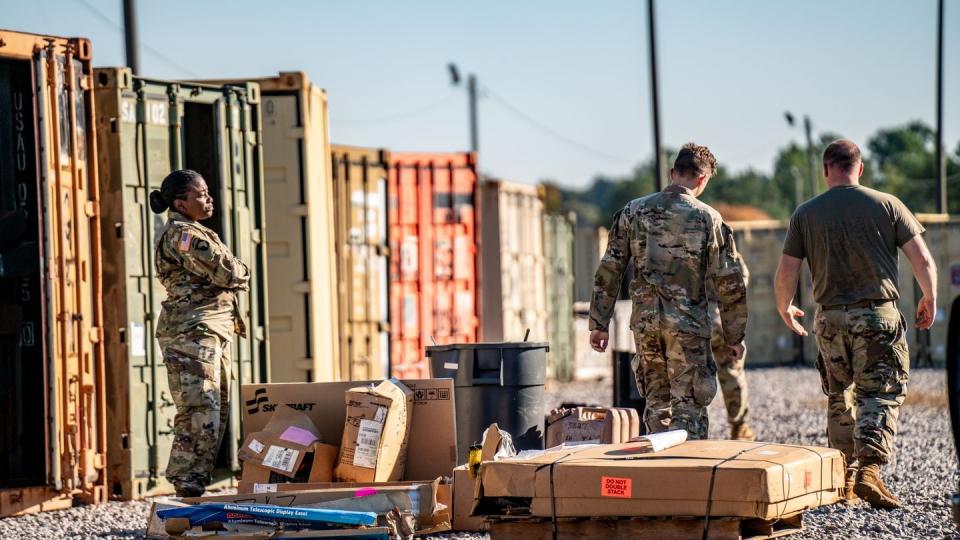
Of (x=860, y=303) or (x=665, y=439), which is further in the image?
(x=860, y=303)

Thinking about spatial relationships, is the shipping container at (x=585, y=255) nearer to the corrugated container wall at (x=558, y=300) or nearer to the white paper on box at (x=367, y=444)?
the corrugated container wall at (x=558, y=300)

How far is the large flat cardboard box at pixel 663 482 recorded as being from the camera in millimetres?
6520

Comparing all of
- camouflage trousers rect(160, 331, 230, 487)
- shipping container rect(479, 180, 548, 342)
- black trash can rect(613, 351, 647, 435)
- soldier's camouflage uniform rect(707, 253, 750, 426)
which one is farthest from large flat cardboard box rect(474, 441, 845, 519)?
shipping container rect(479, 180, 548, 342)

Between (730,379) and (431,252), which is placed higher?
(431,252)

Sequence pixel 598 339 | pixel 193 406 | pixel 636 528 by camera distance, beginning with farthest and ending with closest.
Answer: pixel 193 406, pixel 598 339, pixel 636 528

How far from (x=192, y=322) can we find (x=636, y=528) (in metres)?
3.04

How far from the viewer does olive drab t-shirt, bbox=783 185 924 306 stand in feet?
27.9

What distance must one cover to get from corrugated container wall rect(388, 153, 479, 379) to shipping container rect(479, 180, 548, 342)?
2159mm

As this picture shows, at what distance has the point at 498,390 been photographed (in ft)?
30.2

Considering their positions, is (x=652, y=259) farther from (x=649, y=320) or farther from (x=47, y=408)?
(x=47, y=408)

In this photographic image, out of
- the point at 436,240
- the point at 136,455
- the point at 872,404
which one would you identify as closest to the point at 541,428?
the point at 872,404

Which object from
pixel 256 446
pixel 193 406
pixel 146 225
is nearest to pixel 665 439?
pixel 256 446

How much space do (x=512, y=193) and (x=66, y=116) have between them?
12.5m

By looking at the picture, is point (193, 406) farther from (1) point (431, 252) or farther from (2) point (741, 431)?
(1) point (431, 252)
